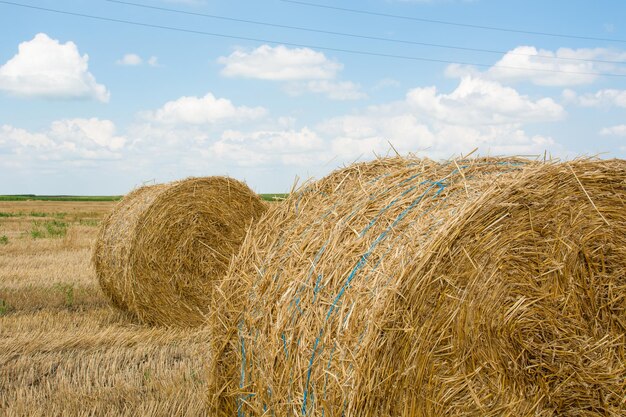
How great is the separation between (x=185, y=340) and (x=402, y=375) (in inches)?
177

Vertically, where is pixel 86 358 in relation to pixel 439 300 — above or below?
below

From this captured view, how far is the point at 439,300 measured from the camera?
3.95 meters

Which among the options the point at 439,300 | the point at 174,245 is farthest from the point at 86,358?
the point at 439,300

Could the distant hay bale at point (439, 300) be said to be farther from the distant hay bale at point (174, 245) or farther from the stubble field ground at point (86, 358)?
the distant hay bale at point (174, 245)

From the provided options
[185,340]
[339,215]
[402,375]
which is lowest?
[185,340]

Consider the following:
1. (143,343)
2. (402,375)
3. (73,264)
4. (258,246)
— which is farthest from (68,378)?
(73,264)

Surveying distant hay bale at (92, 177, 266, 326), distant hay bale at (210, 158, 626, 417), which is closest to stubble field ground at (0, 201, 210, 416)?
distant hay bale at (92, 177, 266, 326)

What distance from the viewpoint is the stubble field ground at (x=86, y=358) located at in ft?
17.9

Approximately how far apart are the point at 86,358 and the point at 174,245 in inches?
88.0

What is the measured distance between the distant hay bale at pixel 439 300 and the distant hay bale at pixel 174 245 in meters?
3.84

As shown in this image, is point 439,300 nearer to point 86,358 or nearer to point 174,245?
point 86,358

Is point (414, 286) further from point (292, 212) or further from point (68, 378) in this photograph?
point (68, 378)

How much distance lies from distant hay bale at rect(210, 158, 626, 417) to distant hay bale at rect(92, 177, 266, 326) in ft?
12.6

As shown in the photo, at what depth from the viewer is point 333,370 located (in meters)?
3.92
